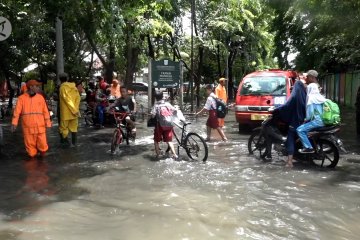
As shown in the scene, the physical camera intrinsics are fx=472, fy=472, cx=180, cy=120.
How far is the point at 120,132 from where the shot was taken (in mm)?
10305

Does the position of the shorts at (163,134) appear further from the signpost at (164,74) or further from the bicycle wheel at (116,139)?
the signpost at (164,74)

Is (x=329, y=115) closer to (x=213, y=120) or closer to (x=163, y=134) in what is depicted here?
(x=163, y=134)

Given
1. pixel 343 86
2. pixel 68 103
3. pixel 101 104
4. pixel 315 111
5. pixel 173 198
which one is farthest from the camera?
pixel 343 86

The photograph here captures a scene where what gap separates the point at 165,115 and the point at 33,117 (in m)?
2.71

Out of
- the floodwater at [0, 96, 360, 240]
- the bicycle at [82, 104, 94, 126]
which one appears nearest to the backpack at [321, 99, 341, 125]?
the floodwater at [0, 96, 360, 240]

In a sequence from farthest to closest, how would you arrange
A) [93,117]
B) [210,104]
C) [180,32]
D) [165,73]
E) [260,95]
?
[180,32] → [165,73] → [93,117] → [260,95] → [210,104]

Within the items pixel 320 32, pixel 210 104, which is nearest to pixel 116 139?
pixel 210 104

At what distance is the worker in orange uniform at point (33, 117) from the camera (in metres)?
9.61

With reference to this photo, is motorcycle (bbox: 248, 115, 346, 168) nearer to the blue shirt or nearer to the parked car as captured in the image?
the blue shirt

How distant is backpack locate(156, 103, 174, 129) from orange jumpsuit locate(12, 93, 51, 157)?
→ 7.79 ft

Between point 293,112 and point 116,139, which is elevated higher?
point 293,112

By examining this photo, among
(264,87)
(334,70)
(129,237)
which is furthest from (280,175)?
(334,70)

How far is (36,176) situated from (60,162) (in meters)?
1.34

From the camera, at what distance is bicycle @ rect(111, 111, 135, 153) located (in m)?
10.3
